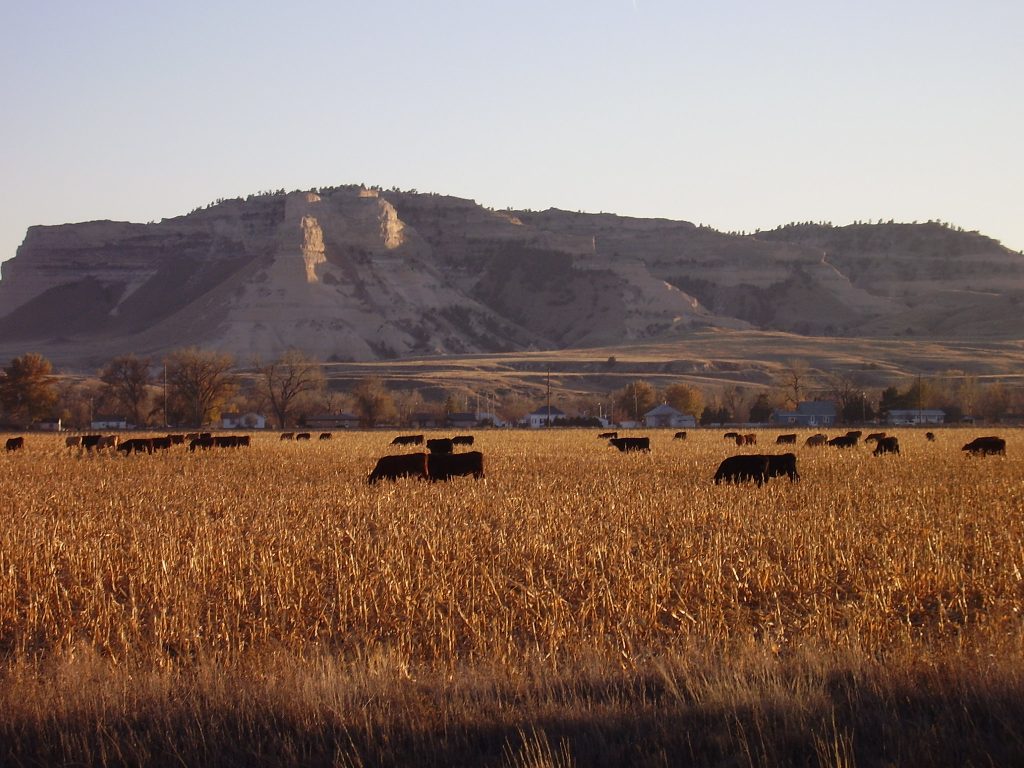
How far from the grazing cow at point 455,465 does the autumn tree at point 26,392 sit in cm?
6416

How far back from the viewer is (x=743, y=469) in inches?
850

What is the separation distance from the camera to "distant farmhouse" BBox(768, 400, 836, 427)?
87338 mm

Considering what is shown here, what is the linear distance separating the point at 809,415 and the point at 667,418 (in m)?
10.8

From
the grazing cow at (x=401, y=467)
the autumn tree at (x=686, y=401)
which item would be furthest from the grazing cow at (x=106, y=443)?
the autumn tree at (x=686, y=401)

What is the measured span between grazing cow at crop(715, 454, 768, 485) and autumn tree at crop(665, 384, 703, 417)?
244ft

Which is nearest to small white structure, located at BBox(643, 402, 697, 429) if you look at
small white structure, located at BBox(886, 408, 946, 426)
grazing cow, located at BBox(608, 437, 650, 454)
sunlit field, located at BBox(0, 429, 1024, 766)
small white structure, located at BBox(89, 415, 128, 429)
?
small white structure, located at BBox(886, 408, 946, 426)

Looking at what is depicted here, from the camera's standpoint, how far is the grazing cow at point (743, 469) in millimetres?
21125

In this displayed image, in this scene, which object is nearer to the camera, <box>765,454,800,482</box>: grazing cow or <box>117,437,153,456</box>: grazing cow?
<box>765,454,800,482</box>: grazing cow

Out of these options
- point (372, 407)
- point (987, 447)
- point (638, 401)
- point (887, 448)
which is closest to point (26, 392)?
point (372, 407)

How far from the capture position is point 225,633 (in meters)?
8.81

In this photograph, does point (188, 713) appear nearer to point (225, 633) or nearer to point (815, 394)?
point (225, 633)

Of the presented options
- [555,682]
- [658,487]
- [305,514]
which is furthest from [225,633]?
[658,487]

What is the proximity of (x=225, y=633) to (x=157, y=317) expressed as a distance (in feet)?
621

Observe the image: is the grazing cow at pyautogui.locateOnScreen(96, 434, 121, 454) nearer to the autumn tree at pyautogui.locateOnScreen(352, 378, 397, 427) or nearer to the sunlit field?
the sunlit field
